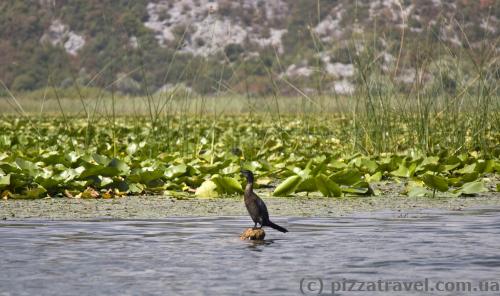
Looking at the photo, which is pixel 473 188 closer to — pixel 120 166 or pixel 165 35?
pixel 120 166

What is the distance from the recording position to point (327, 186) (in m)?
7.55

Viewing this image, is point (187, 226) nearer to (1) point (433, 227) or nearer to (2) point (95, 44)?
(1) point (433, 227)

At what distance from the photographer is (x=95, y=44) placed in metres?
68.2

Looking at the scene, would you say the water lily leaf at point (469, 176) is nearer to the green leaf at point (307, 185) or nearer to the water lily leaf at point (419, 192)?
the water lily leaf at point (419, 192)

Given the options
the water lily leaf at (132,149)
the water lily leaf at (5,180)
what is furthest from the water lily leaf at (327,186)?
the water lily leaf at (132,149)

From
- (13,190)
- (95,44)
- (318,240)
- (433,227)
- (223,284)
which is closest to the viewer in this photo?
(223,284)

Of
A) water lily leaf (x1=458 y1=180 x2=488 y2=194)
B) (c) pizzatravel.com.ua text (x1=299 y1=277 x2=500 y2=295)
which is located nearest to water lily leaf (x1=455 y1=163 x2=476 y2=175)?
water lily leaf (x1=458 y1=180 x2=488 y2=194)

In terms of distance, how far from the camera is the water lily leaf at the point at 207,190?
25.0ft

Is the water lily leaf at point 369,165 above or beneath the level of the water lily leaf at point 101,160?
beneath

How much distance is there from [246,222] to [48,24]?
64.8 meters

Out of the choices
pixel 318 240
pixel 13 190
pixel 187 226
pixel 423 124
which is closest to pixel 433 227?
pixel 318 240

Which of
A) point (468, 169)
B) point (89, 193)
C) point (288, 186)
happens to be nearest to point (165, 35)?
point (468, 169)

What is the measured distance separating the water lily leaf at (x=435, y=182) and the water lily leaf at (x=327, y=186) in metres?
0.64

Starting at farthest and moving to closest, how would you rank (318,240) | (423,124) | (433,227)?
1. (423,124)
2. (433,227)
3. (318,240)
